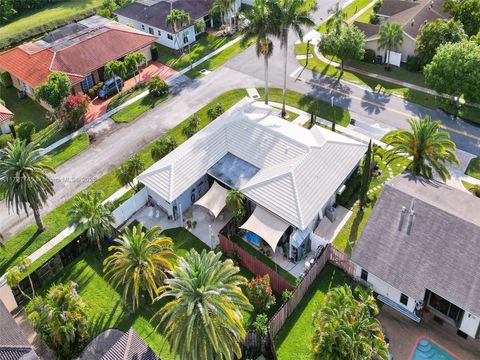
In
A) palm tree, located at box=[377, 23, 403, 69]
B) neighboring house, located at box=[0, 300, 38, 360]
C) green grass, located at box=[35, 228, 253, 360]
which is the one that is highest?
palm tree, located at box=[377, 23, 403, 69]

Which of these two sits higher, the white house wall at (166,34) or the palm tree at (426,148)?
the palm tree at (426,148)

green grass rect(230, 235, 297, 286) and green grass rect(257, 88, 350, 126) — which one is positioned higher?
green grass rect(257, 88, 350, 126)

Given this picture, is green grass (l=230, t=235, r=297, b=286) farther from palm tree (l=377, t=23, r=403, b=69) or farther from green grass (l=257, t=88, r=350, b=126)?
palm tree (l=377, t=23, r=403, b=69)

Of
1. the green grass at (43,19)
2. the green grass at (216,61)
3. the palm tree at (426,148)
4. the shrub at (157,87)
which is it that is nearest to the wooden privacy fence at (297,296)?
the palm tree at (426,148)

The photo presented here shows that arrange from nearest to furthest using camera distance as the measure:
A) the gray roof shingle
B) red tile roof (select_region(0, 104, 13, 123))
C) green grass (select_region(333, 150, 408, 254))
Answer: the gray roof shingle < green grass (select_region(333, 150, 408, 254)) < red tile roof (select_region(0, 104, 13, 123))

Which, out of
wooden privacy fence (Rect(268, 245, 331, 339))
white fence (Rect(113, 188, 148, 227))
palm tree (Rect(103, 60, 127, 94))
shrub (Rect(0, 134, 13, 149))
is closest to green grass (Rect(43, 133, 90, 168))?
shrub (Rect(0, 134, 13, 149))

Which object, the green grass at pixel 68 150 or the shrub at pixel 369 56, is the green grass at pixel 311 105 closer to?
the shrub at pixel 369 56
